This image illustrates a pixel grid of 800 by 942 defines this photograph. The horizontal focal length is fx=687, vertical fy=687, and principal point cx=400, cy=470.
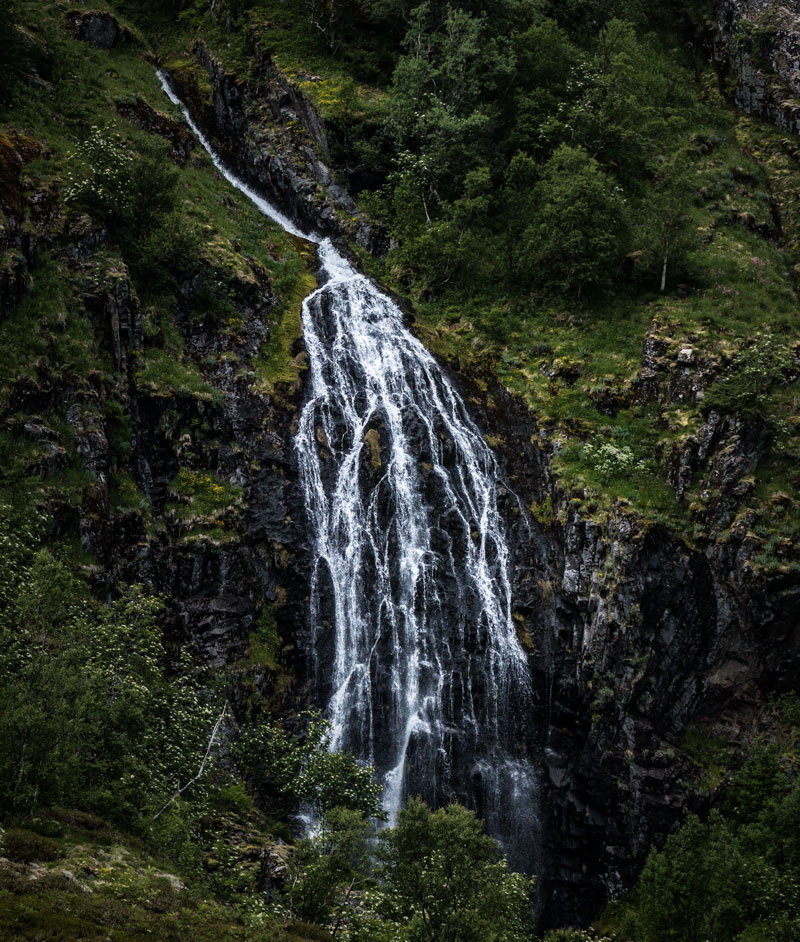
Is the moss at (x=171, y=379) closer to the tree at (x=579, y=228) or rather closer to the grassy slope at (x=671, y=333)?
the grassy slope at (x=671, y=333)

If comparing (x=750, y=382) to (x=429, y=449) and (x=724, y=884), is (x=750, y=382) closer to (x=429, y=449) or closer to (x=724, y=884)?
(x=429, y=449)

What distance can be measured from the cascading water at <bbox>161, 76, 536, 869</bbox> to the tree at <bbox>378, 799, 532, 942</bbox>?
31.1 feet

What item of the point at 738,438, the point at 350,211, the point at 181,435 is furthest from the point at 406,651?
the point at 350,211

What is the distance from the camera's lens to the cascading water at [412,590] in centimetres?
2523

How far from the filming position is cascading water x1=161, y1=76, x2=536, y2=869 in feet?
82.8

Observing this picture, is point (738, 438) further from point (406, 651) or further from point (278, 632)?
point (278, 632)

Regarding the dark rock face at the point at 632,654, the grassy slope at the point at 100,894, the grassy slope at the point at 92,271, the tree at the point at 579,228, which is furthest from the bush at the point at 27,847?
the tree at the point at 579,228

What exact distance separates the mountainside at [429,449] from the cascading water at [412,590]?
0.94 feet

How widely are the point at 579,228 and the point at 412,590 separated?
21.6m

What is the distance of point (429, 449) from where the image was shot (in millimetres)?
31562

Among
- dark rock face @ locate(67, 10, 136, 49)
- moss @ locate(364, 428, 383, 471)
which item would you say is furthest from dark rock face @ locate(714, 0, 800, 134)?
dark rock face @ locate(67, 10, 136, 49)

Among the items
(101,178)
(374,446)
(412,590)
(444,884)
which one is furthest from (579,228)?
(444,884)

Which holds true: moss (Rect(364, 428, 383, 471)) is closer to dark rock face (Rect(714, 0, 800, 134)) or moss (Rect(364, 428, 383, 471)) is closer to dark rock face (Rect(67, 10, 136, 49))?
dark rock face (Rect(67, 10, 136, 49))

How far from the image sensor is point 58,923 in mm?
9883
